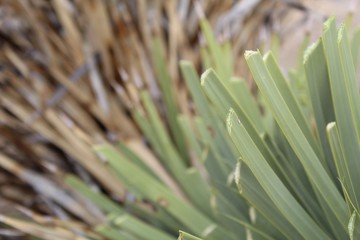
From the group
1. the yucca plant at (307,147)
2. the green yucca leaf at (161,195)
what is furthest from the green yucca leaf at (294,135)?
the green yucca leaf at (161,195)

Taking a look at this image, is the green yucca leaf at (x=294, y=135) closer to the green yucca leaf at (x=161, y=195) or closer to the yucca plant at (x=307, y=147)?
the yucca plant at (x=307, y=147)

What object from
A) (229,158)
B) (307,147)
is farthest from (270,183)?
(229,158)

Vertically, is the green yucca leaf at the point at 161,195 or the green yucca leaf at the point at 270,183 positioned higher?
the green yucca leaf at the point at 161,195

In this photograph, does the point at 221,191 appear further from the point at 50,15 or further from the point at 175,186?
the point at 50,15

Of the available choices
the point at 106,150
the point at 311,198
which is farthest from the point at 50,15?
the point at 311,198

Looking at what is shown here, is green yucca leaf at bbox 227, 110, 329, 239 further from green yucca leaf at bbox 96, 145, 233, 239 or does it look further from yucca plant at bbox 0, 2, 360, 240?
green yucca leaf at bbox 96, 145, 233, 239

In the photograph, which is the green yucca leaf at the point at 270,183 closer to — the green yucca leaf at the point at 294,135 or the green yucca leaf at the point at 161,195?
the green yucca leaf at the point at 294,135

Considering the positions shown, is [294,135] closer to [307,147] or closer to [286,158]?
[307,147]

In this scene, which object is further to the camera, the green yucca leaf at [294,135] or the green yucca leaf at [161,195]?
the green yucca leaf at [161,195]
